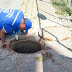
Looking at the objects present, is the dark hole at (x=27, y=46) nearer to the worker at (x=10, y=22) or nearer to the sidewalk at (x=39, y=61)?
the sidewalk at (x=39, y=61)

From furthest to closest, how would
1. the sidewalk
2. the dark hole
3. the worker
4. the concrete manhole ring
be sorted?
the dark hole < the concrete manhole ring < the worker < the sidewalk

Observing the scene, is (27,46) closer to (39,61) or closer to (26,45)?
(26,45)

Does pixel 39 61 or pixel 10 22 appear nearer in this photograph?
pixel 39 61

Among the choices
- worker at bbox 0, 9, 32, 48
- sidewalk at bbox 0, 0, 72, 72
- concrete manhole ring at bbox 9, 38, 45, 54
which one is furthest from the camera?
concrete manhole ring at bbox 9, 38, 45, 54

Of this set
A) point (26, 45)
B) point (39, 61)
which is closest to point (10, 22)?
point (26, 45)

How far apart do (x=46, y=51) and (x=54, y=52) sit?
0.20 meters

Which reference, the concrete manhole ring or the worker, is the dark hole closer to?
the concrete manhole ring

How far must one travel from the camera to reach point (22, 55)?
280 cm

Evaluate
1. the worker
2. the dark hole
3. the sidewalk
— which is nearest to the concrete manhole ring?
the dark hole

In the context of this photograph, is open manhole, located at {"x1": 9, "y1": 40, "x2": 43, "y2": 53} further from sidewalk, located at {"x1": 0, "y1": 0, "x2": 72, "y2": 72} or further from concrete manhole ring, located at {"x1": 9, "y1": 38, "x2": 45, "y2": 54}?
sidewalk, located at {"x1": 0, "y1": 0, "x2": 72, "y2": 72}

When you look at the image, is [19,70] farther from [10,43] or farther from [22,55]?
[10,43]

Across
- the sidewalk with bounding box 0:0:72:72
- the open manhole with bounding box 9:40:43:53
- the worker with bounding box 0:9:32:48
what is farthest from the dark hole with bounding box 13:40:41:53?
the worker with bounding box 0:9:32:48

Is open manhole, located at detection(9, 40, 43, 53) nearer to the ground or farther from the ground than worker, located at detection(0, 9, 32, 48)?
nearer to the ground

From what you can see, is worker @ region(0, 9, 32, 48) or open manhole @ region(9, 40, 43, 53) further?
open manhole @ region(9, 40, 43, 53)
